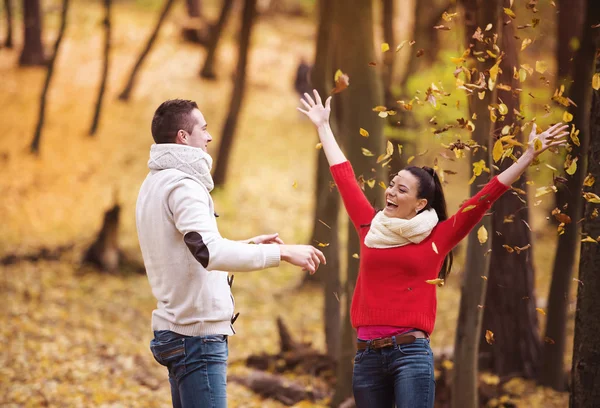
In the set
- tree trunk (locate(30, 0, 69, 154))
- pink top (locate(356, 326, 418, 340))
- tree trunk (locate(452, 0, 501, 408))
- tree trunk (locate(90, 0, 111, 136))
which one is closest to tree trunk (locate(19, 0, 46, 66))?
tree trunk (locate(90, 0, 111, 136))

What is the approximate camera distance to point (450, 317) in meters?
11.9

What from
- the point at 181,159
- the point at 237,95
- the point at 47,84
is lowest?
the point at 181,159

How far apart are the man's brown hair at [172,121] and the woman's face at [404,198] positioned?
3.82 ft

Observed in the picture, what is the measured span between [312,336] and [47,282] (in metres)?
4.93

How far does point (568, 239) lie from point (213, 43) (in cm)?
1622

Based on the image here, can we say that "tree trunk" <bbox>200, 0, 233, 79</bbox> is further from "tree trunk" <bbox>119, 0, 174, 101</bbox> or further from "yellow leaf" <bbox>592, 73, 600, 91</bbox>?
"yellow leaf" <bbox>592, 73, 600, 91</bbox>

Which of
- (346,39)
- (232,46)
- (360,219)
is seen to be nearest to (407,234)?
(360,219)

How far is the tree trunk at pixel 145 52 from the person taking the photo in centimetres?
1861

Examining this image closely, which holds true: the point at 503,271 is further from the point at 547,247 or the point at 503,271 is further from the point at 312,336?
the point at 547,247

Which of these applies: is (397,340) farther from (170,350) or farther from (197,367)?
(170,350)

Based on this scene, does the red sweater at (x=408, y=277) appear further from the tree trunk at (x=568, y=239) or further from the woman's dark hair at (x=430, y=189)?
the tree trunk at (x=568, y=239)

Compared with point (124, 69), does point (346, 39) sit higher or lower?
lower

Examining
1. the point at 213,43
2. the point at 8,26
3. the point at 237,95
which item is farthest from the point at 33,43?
the point at 237,95

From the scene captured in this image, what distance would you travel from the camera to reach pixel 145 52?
19547 millimetres
